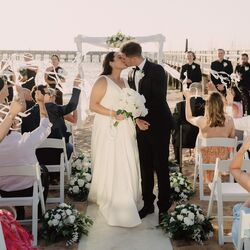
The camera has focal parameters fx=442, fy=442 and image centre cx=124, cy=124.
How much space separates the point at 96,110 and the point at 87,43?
6525mm

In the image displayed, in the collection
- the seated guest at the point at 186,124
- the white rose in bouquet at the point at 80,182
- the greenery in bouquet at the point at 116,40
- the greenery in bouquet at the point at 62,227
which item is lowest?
the greenery in bouquet at the point at 62,227

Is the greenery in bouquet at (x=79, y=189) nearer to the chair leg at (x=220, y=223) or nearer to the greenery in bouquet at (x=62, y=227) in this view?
the greenery in bouquet at (x=62, y=227)

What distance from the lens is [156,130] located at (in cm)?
490

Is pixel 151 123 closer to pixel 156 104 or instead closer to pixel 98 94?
pixel 156 104

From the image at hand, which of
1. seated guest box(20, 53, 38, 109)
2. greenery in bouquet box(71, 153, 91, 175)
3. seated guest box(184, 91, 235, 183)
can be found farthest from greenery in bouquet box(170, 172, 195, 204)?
seated guest box(20, 53, 38, 109)

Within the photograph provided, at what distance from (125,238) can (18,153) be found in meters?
1.40

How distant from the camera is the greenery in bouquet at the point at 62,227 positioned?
4.42m

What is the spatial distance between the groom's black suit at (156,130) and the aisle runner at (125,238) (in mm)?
406

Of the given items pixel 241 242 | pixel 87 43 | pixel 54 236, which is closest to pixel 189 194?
pixel 54 236

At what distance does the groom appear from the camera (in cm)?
470

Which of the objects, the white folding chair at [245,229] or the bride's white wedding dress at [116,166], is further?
the bride's white wedding dress at [116,166]

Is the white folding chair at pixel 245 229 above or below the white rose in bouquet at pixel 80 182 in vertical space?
above

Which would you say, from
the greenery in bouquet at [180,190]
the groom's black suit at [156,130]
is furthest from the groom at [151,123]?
the greenery in bouquet at [180,190]

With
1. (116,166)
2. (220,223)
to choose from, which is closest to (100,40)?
(116,166)
